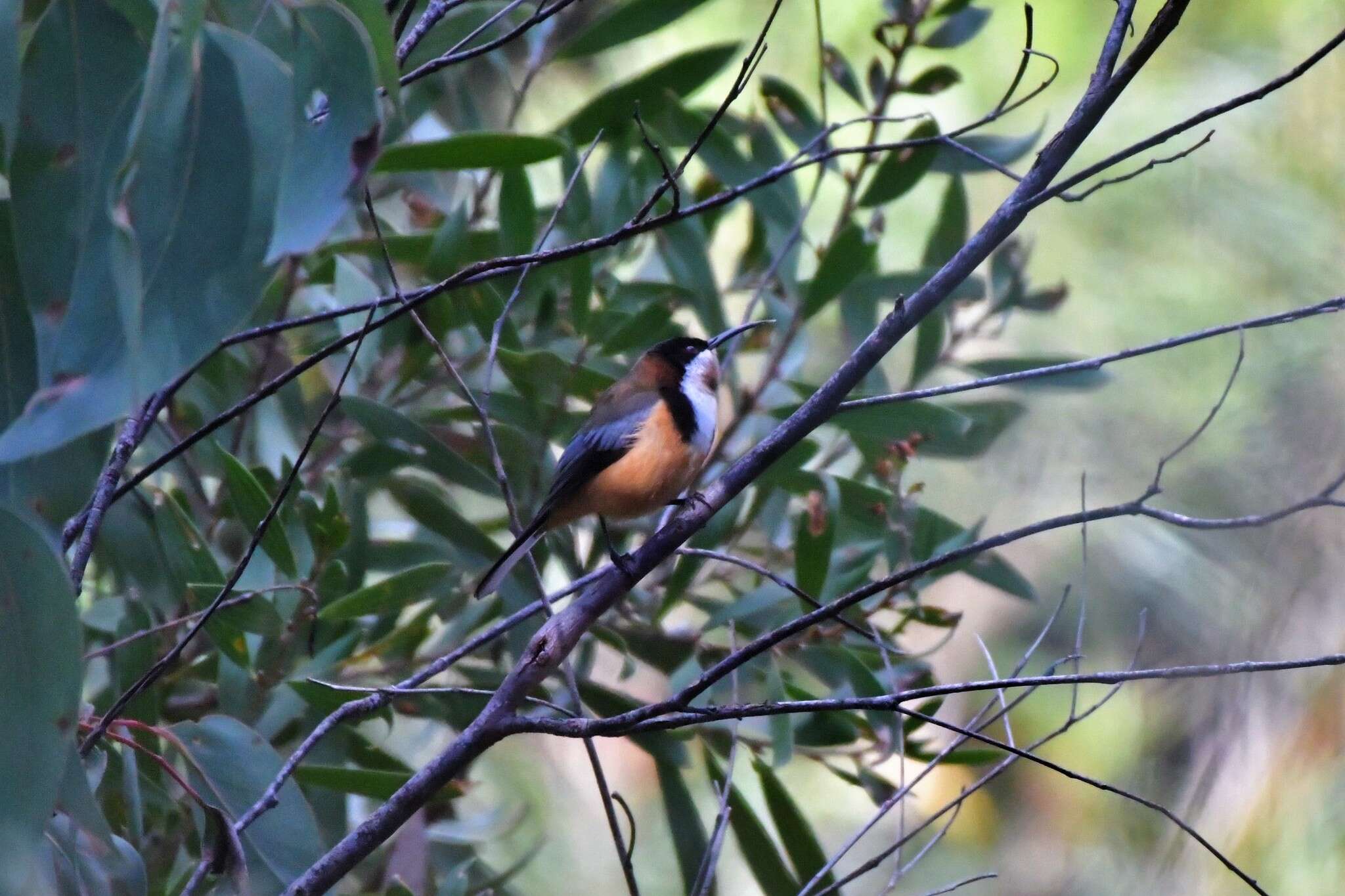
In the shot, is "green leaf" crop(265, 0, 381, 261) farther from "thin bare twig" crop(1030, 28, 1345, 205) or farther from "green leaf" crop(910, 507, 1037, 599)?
"green leaf" crop(910, 507, 1037, 599)

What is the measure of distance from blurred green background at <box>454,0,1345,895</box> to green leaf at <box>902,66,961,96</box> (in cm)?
112

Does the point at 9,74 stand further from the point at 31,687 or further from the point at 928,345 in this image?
the point at 928,345

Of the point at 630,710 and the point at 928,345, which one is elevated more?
the point at 928,345

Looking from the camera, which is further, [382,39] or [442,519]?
[442,519]

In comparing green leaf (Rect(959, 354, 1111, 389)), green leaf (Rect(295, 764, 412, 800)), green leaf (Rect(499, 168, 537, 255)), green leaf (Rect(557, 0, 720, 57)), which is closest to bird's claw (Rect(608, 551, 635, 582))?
green leaf (Rect(295, 764, 412, 800))

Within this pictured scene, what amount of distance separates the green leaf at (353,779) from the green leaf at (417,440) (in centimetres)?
63

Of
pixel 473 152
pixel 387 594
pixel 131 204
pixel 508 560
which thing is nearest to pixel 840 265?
pixel 508 560

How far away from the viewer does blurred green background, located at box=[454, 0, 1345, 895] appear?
3.54 meters

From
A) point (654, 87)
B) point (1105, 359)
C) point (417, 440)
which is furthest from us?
point (654, 87)

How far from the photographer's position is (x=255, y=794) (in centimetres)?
171

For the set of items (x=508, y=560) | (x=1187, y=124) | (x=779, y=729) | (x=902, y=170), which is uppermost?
(x=1187, y=124)

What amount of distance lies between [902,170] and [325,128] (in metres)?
1.55

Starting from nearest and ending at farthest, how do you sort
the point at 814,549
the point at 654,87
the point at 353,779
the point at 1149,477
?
the point at 353,779
the point at 814,549
the point at 654,87
the point at 1149,477

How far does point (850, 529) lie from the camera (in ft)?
8.51
